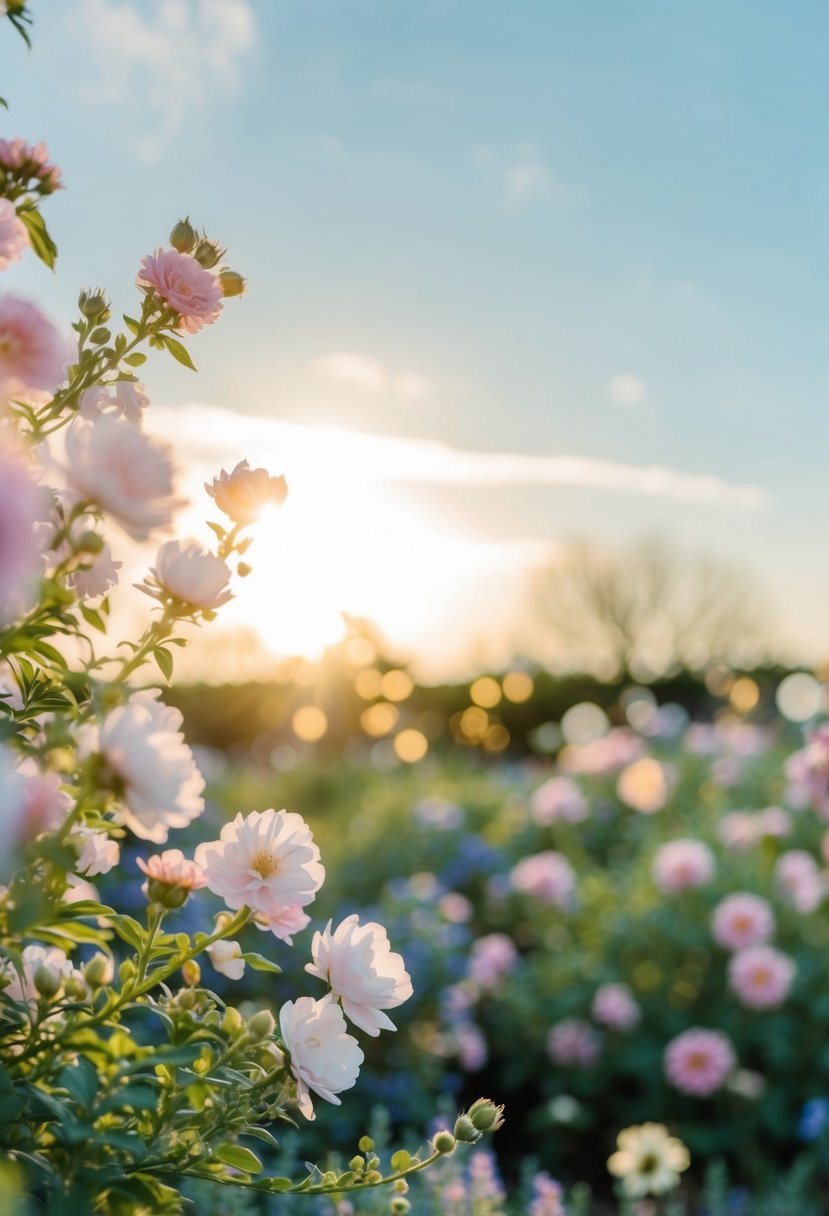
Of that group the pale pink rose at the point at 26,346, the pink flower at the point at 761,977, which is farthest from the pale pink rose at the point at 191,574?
the pink flower at the point at 761,977

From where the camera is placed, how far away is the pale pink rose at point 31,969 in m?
1.32

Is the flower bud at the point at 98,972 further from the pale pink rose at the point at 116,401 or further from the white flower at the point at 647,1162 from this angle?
the white flower at the point at 647,1162

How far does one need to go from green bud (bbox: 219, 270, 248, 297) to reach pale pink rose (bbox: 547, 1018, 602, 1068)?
11.2 ft

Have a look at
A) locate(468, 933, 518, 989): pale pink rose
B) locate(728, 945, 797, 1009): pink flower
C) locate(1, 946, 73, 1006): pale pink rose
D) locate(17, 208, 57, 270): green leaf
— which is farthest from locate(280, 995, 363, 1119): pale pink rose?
locate(468, 933, 518, 989): pale pink rose

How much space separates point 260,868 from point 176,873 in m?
0.09

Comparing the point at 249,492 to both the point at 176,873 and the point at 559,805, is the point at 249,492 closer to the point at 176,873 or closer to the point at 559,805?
the point at 176,873

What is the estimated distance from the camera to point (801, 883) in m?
4.51

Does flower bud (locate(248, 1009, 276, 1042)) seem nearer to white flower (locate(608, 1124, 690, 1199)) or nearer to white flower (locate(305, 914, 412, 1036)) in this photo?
white flower (locate(305, 914, 412, 1036))

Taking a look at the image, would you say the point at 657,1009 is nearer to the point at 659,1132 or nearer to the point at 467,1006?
the point at 467,1006

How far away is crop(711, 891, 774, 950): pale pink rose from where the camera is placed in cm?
418

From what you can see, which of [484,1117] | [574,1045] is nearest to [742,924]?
[574,1045]

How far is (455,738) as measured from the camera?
13.9m

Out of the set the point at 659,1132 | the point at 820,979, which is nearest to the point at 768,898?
the point at 820,979

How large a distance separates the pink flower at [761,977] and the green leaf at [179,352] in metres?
3.29
